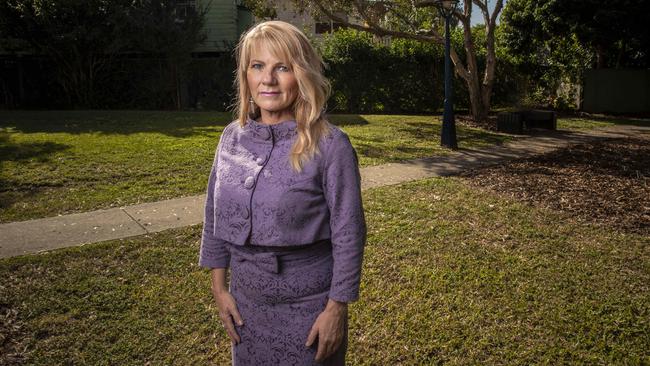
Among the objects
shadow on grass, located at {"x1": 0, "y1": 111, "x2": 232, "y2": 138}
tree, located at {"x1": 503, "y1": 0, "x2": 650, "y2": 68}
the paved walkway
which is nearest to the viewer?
the paved walkway

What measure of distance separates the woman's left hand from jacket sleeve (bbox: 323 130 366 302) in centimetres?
7

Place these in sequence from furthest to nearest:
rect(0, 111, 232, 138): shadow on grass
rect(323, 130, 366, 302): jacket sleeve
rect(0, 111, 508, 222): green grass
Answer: rect(0, 111, 232, 138): shadow on grass < rect(0, 111, 508, 222): green grass < rect(323, 130, 366, 302): jacket sleeve

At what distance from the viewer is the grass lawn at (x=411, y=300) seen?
3533mm

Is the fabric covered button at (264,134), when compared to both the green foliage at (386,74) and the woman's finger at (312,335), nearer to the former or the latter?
the woman's finger at (312,335)

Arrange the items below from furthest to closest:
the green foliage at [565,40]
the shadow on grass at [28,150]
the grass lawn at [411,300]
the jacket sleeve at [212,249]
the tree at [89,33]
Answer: the green foliage at [565,40] < the tree at [89,33] < the shadow on grass at [28,150] < the grass lawn at [411,300] < the jacket sleeve at [212,249]

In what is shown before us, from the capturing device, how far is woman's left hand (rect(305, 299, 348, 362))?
199 centimetres

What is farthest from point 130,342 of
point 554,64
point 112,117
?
point 554,64

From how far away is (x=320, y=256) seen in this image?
6.75ft

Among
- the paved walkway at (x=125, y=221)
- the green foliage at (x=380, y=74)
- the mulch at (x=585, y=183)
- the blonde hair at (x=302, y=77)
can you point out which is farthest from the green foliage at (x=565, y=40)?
the blonde hair at (x=302, y=77)

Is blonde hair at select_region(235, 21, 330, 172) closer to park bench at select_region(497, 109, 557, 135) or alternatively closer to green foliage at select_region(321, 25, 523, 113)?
park bench at select_region(497, 109, 557, 135)

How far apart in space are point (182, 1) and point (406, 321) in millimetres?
20237

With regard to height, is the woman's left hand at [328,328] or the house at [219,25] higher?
the house at [219,25]

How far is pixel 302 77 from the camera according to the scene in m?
1.96

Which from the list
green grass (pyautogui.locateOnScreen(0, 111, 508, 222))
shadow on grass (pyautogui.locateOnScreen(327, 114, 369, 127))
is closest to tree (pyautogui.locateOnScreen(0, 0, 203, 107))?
green grass (pyautogui.locateOnScreen(0, 111, 508, 222))
